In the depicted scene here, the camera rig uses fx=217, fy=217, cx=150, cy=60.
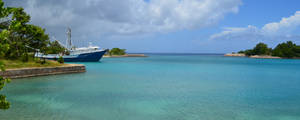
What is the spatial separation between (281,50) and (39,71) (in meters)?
127

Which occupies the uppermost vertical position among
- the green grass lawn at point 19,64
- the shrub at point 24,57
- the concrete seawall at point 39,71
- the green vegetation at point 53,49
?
the green vegetation at point 53,49

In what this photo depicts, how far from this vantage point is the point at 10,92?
1602 centimetres

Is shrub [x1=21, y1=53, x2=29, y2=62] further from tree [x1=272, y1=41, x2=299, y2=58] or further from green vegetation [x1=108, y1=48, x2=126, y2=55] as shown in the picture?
tree [x1=272, y1=41, x2=299, y2=58]

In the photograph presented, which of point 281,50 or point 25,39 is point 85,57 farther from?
point 281,50

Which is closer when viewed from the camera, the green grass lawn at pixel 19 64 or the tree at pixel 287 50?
the green grass lawn at pixel 19 64

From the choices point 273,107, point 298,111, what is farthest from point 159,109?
point 298,111

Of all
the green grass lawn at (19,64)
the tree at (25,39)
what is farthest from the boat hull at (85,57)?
the green grass lawn at (19,64)

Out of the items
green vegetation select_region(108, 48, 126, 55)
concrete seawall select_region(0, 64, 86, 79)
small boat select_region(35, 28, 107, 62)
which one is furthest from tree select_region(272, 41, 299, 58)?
concrete seawall select_region(0, 64, 86, 79)

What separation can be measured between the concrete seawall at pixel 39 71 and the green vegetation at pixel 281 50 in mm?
117823

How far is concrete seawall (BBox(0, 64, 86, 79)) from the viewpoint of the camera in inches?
903

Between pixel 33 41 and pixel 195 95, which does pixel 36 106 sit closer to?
pixel 195 95

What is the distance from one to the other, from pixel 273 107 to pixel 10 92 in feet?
58.9

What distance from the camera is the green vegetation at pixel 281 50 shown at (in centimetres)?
11500

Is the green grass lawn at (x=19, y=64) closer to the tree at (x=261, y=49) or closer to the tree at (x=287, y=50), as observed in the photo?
the tree at (x=287, y=50)
